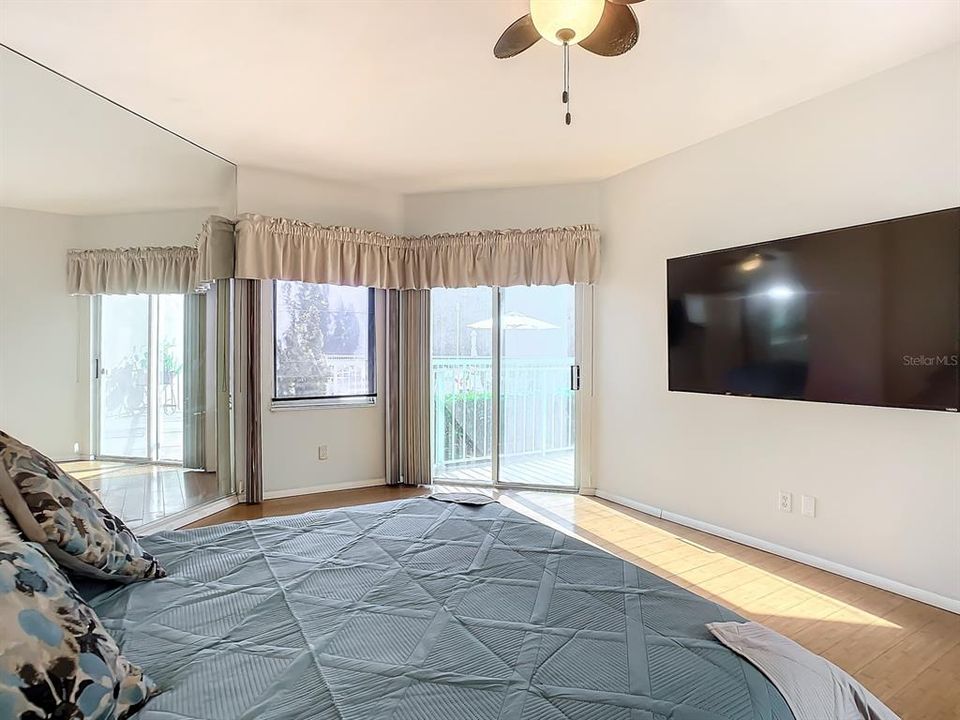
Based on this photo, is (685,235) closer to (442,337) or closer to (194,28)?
(442,337)

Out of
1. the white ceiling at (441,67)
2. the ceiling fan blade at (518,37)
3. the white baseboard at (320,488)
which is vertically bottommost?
the white baseboard at (320,488)

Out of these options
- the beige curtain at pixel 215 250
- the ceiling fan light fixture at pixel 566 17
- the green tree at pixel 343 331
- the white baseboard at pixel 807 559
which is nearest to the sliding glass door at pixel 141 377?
the beige curtain at pixel 215 250

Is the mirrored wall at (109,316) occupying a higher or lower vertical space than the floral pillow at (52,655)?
higher

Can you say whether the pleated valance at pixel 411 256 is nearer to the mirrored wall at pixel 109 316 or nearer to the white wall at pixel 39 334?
the mirrored wall at pixel 109 316

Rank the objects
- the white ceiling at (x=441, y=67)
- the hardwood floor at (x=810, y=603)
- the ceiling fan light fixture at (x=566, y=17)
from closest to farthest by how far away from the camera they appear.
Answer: the ceiling fan light fixture at (x=566, y=17) → the hardwood floor at (x=810, y=603) → the white ceiling at (x=441, y=67)

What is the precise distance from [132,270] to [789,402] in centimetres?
414

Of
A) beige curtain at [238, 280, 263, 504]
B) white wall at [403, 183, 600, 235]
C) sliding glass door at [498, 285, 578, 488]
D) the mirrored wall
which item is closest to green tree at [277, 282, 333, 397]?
beige curtain at [238, 280, 263, 504]

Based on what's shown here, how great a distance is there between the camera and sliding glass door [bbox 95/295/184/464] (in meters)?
3.26

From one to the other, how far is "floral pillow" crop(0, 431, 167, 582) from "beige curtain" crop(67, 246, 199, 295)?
7.49 ft

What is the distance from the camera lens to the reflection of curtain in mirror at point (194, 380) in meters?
3.85

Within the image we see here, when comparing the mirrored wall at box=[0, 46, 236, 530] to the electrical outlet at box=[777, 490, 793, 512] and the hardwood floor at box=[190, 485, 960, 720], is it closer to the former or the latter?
the hardwood floor at box=[190, 485, 960, 720]

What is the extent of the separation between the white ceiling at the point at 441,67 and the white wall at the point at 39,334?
0.87 m

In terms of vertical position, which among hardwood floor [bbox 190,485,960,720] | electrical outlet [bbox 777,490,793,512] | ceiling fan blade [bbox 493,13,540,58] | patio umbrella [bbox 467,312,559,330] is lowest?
hardwood floor [bbox 190,485,960,720]

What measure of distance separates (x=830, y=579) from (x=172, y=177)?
4767 mm
